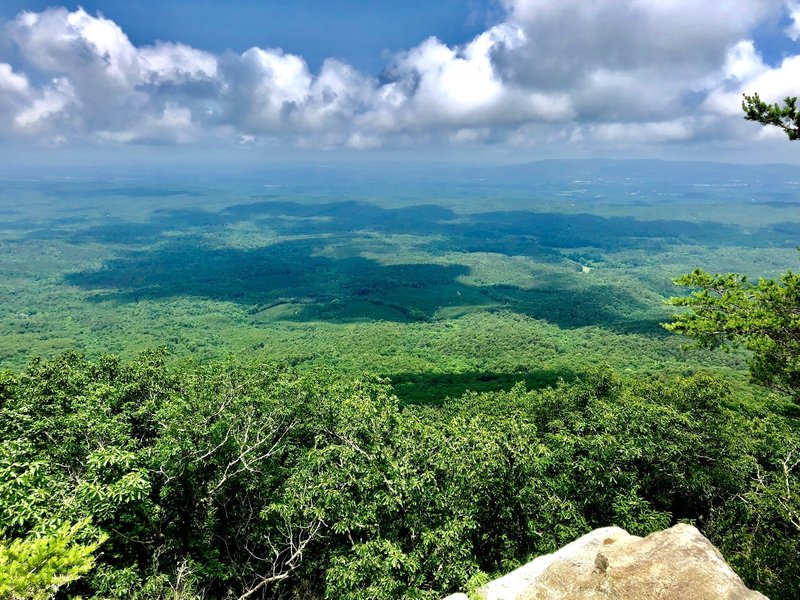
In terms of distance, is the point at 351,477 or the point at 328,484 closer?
the point at 328,484

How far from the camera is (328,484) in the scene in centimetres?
1720

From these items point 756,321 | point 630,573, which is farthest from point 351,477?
point 756,321

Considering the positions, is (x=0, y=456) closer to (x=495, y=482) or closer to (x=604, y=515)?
(x=495, y=482)

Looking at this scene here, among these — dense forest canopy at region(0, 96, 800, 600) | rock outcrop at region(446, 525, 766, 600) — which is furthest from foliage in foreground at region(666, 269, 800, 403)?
rock outcrop at region(446, 525, 766, 600)

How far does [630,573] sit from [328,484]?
10.7m

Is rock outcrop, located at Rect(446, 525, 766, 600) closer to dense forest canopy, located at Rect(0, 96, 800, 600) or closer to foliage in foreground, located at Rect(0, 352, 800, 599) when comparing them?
foliage in foreground, located at Rect(0, 352, 800, 599)

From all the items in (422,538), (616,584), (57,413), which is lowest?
(422,538)

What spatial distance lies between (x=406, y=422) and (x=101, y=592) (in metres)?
12.7

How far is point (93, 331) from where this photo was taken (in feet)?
485

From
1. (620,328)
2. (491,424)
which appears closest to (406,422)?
(491,424)

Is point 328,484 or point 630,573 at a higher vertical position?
point 630,573

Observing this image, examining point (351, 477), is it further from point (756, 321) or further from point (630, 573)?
point (756, 321)

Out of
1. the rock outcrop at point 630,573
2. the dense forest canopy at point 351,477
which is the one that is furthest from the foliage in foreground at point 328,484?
the rock outcrop at point 630,573

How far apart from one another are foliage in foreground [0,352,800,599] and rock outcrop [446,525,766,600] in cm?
207
